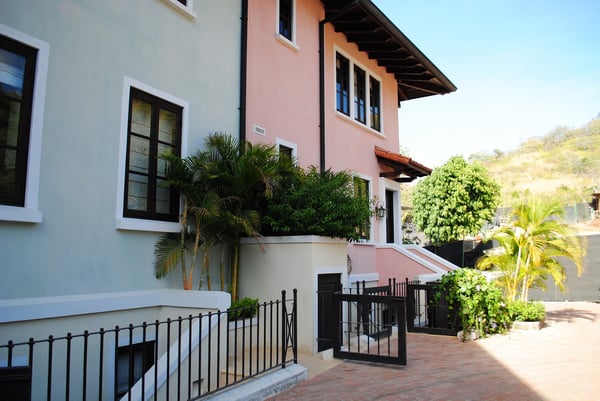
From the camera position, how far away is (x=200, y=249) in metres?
7.54

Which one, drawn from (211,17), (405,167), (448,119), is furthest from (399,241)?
(448,119)

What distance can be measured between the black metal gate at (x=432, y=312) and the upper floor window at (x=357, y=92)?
5.19m

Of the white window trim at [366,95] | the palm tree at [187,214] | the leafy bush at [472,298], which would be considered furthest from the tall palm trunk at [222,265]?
the white window trim at [366,95]

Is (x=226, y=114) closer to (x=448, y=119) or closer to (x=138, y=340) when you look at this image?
(x=138, y=340)

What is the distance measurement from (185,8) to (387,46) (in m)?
7.40

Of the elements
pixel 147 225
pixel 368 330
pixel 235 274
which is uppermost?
pixel 147 225

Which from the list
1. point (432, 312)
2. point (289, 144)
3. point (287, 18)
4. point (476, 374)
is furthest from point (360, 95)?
point (476, 374)

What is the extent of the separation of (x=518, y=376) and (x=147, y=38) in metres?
6.98

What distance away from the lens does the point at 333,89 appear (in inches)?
478

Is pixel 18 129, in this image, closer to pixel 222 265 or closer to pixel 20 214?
pixel 20 214

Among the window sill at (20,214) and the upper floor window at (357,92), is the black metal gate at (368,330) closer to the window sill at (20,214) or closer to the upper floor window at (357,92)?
the window sill at (20,214)

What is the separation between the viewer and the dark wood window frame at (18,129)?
5160 millimetres

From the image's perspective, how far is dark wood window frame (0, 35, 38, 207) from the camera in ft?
16.9

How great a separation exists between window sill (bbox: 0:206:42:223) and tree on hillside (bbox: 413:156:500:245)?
17464mm
